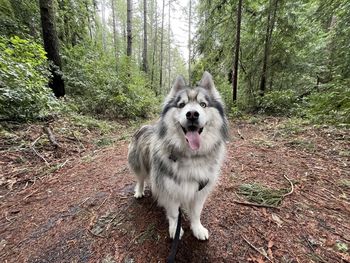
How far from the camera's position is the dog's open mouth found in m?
1.80

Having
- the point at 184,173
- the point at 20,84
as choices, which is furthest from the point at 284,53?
the point at 20,84

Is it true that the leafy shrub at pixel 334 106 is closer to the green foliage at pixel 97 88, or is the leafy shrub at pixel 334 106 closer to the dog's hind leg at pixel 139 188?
the dog's hind leg at pixel 139 188

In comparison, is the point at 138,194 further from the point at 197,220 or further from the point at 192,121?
the point at 192,121

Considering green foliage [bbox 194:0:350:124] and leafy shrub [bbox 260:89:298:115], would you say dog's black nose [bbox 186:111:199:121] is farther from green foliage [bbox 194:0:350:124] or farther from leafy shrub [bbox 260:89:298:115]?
leafy shrub [bbox 260:89:298:115]

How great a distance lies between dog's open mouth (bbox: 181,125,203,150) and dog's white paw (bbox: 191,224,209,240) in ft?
2.76

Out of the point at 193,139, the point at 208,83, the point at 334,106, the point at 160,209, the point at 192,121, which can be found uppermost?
the point at 208,83

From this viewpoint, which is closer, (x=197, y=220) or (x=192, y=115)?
(x=192, y=115)

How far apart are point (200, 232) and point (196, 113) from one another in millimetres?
1202

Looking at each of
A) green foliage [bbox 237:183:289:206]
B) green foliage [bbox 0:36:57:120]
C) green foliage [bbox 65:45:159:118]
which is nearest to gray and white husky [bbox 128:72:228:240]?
green foliage [bbox 237:183:289:206]

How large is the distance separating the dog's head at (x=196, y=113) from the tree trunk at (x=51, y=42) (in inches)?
220

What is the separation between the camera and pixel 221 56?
891 cm

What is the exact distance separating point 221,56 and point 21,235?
30.0 ft

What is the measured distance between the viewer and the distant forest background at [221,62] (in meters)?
4.47

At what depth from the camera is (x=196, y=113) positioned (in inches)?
70.1
